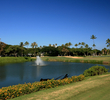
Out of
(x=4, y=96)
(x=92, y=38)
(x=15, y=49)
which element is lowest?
(x=4, y=96)

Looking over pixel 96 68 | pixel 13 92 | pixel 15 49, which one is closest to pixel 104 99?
pixel 13 92

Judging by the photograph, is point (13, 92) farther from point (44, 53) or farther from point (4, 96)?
point (44, 53)

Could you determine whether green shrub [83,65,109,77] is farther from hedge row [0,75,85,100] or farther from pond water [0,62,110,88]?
pond water [0,62,110,88]

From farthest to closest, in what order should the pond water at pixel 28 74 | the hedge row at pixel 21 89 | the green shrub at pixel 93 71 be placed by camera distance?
the pond water at pixel 28 74 → the green shrub at pixel 93 71 → the hedge row at pixel 21 89

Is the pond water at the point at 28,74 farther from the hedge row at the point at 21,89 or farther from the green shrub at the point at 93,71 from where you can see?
the hedge row at the point at 21,89

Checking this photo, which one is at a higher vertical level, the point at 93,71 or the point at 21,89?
the point at 93,71

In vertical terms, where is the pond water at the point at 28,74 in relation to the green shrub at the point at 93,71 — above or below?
below

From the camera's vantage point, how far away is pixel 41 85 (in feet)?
35.1

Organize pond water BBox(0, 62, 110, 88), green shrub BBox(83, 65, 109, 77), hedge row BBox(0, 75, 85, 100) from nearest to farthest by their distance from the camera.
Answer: hedge row BBox(0, 75, 85, 100) → green shrub BBox(83, 65, 109, 77) → pond water BBox(0, 62, 110, 88)

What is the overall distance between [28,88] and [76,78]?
663cm

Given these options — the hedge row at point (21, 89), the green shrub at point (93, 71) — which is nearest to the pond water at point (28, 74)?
the green shrub at point (93, 71)

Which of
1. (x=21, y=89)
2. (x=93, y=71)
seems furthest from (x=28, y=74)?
(x=21, y=89)

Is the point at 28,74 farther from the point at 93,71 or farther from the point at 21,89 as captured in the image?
the point at 21,89

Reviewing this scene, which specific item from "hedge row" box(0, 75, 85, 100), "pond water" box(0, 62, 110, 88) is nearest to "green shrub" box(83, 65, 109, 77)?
"hedge row" box(0, 75, 85, 100)
